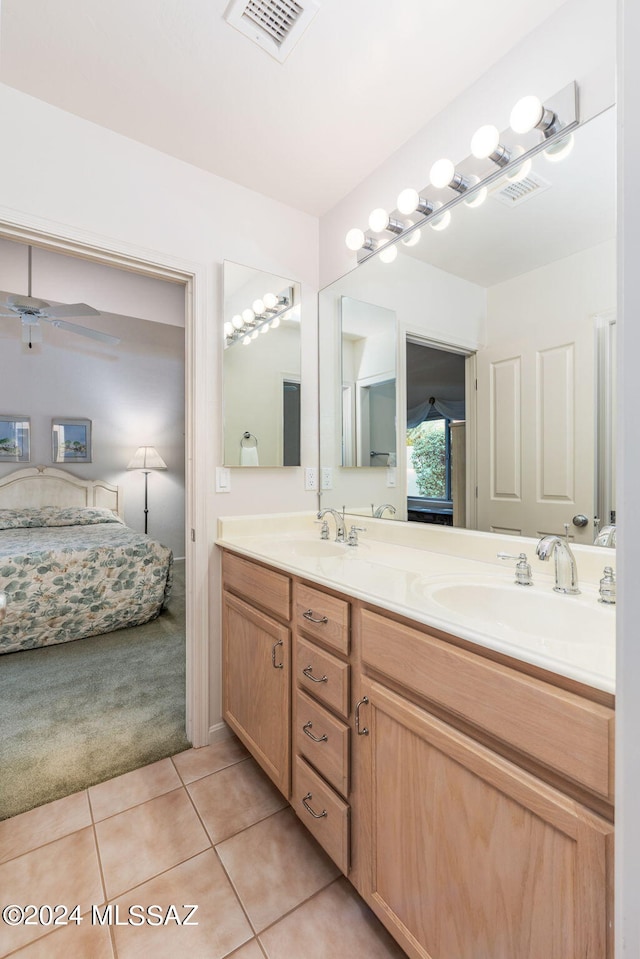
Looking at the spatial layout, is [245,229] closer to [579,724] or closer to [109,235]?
[109,235]

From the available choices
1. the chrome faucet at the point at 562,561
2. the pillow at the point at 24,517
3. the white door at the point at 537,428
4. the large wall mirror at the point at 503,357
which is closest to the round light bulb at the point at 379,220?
the large wall mirror at the point at 503,357

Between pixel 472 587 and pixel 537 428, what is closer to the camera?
pixel 472 587

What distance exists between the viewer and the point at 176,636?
10.1 ft

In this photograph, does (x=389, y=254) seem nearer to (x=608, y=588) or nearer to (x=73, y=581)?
(x=608, y=588)

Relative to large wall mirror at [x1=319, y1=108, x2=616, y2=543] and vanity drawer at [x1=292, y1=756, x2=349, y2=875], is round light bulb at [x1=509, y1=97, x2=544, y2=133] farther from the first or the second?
vanity drawer at [x1=292, y1=756, x2=349, y2=875]

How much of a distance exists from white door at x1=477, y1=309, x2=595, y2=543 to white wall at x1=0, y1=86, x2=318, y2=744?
1.00 metres

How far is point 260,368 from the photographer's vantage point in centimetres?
203

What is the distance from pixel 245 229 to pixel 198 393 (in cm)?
82

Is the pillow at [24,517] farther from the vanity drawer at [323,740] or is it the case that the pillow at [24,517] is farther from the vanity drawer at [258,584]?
the vanity drawer at [323,740]

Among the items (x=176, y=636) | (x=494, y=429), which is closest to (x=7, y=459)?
(x=176, y=636)

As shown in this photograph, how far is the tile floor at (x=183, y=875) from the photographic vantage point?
42.8 inches

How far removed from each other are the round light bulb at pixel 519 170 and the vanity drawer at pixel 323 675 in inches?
60.5

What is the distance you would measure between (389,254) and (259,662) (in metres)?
1.70

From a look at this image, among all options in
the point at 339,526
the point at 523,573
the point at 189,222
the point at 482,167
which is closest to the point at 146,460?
the point at 189,222
